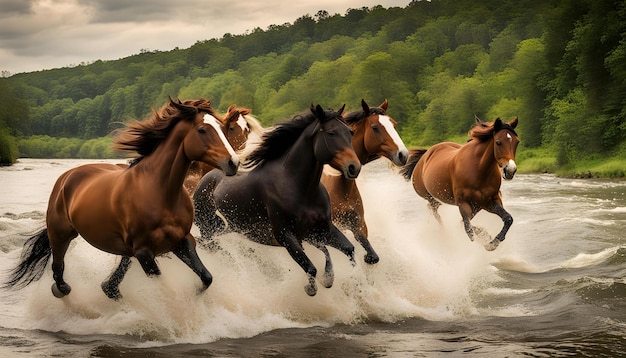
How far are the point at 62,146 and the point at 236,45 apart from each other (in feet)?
237

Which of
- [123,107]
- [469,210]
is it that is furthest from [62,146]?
[469,210]

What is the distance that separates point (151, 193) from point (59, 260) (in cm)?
179

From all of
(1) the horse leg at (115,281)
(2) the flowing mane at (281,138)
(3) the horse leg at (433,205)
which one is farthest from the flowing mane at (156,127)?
(3) the horse leg at (433,205)

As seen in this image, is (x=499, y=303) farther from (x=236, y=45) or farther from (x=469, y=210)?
(x=236, y=45)

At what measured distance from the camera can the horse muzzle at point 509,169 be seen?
10.9 meters

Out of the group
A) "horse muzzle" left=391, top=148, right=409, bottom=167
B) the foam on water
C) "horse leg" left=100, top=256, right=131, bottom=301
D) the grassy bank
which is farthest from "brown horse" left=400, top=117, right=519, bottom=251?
the grassy bank

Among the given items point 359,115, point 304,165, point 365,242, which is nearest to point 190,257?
point 304,165

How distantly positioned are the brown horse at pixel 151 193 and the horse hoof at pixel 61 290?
0.61 m

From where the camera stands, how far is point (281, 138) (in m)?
8.94

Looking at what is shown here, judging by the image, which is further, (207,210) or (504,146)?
(504,146)

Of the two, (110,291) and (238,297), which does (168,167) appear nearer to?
(110,291)

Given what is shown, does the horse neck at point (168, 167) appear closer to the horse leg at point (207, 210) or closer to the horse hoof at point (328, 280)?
the horse hoof at point (328, 280)

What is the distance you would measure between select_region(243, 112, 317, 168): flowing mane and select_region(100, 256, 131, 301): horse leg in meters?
1.79

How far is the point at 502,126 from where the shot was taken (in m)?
11.8
